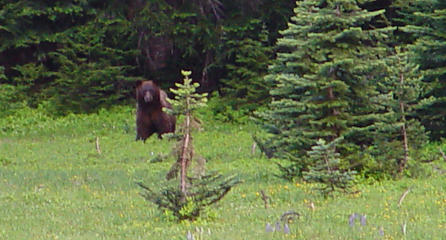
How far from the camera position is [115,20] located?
31.0 meters

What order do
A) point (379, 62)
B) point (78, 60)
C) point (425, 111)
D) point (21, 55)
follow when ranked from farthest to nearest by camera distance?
point (21, 55) < point (78, 60) < point (425, 111) < point (379, 62)

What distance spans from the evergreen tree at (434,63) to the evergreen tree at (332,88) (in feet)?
15.0

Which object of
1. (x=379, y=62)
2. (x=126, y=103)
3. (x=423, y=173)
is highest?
(x=379, y=62)

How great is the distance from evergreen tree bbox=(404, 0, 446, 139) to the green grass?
3.23 metres

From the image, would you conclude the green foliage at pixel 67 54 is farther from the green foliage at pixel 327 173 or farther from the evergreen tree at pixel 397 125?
the green foliage at pixel 327 173

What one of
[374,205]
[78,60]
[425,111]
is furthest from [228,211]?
[78,60]

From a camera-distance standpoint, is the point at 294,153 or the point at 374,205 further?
the point at 294,153

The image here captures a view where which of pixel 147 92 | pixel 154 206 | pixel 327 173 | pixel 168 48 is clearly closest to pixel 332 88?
pixel 327 173

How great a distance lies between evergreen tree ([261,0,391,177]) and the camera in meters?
14.0

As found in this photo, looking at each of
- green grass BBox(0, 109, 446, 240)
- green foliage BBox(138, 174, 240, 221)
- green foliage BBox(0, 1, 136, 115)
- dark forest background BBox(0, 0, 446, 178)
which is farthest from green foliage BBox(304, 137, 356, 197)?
green foliage BBox(0, 1, 136, 115)

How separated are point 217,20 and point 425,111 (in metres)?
12.9

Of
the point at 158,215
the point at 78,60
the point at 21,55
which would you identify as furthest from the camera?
the point at 21,55

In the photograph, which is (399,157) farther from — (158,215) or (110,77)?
(110,77)

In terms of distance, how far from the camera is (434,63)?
762 inches
